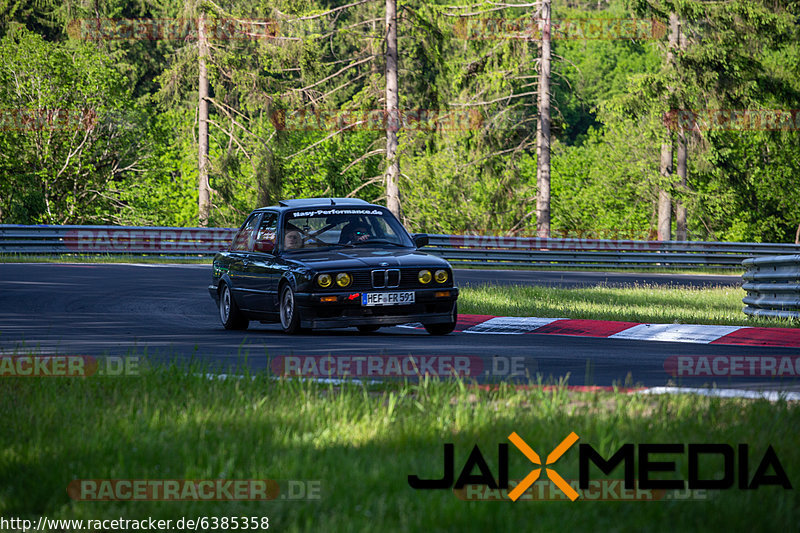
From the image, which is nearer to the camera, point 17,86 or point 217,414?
point 217,414

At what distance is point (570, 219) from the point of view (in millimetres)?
50094

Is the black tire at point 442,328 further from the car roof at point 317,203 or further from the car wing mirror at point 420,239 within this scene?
the car roof at point 317,203

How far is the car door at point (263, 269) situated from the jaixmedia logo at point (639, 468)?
7.58 metres

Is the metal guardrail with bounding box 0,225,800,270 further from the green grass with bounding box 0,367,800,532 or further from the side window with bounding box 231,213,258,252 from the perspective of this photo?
the green grass with bounding box 0,367,800,532

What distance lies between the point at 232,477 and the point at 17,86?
41199 mm

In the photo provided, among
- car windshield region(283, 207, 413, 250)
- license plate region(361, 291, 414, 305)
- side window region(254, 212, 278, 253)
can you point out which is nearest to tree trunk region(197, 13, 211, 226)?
side window region(254, 212, 278, 253)

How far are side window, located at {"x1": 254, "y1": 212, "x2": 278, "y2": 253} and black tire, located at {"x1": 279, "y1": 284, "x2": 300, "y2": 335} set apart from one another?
91 cm

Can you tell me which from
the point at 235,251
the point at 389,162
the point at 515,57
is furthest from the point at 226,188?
the point at 235,251

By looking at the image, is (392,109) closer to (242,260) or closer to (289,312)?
(242,260)

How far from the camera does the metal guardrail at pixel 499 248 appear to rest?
2977cm

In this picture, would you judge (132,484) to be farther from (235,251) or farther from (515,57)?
(515,57)

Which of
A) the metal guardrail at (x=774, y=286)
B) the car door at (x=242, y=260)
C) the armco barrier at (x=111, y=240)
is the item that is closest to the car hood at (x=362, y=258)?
the car door at (x=242, y=260)

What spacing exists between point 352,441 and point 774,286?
9528 mm

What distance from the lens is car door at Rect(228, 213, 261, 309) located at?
12.9 metres
